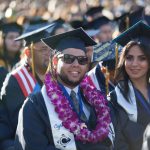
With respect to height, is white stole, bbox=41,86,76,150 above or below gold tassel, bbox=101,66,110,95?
below

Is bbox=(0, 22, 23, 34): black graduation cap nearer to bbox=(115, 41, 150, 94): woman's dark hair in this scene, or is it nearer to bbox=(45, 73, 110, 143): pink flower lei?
bbox=(115, 41, 150, 94): woman's dark hair

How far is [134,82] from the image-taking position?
643 cm

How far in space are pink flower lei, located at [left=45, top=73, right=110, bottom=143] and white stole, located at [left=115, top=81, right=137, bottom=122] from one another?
0.16m

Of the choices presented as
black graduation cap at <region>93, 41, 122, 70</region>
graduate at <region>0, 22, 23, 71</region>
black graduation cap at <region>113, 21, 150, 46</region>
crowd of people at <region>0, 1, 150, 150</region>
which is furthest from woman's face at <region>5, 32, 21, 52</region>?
black graduation cap at <region>113, 21, 150, 46</region>

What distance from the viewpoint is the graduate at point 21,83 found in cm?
702

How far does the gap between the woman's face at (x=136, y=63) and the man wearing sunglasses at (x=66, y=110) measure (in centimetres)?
37

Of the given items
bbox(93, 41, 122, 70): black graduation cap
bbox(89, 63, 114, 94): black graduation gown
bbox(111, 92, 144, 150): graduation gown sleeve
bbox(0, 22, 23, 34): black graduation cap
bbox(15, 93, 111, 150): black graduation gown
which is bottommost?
bbox(111, 92, 144, 150): graduation gown sleeve

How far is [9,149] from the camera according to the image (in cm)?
670

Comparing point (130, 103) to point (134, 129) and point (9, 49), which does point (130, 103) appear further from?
point (9, 49)

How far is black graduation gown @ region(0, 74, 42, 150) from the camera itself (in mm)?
6938

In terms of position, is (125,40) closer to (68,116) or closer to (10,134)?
(68,116)

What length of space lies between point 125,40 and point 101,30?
13.7 ft

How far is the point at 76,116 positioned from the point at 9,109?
1.40 metres

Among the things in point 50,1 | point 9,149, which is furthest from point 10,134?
point 50,1
